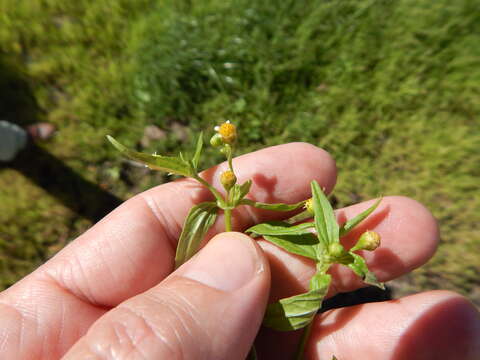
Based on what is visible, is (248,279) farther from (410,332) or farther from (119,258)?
(410,332)

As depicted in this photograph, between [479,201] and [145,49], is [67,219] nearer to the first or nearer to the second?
[145,49]

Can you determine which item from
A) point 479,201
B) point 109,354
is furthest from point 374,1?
point 109,354

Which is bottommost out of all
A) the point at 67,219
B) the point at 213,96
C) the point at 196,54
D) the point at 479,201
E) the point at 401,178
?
the point at 479,201

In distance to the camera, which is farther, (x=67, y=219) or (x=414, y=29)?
(x=414, y=29)

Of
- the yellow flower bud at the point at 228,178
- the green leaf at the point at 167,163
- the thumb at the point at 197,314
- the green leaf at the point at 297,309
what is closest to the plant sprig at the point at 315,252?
the green leaf at the point at 297,309

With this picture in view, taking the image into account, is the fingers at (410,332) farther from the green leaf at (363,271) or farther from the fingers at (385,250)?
the green leaf at (363,271)

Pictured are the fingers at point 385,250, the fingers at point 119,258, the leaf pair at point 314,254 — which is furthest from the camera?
the fingers at point 385,250
